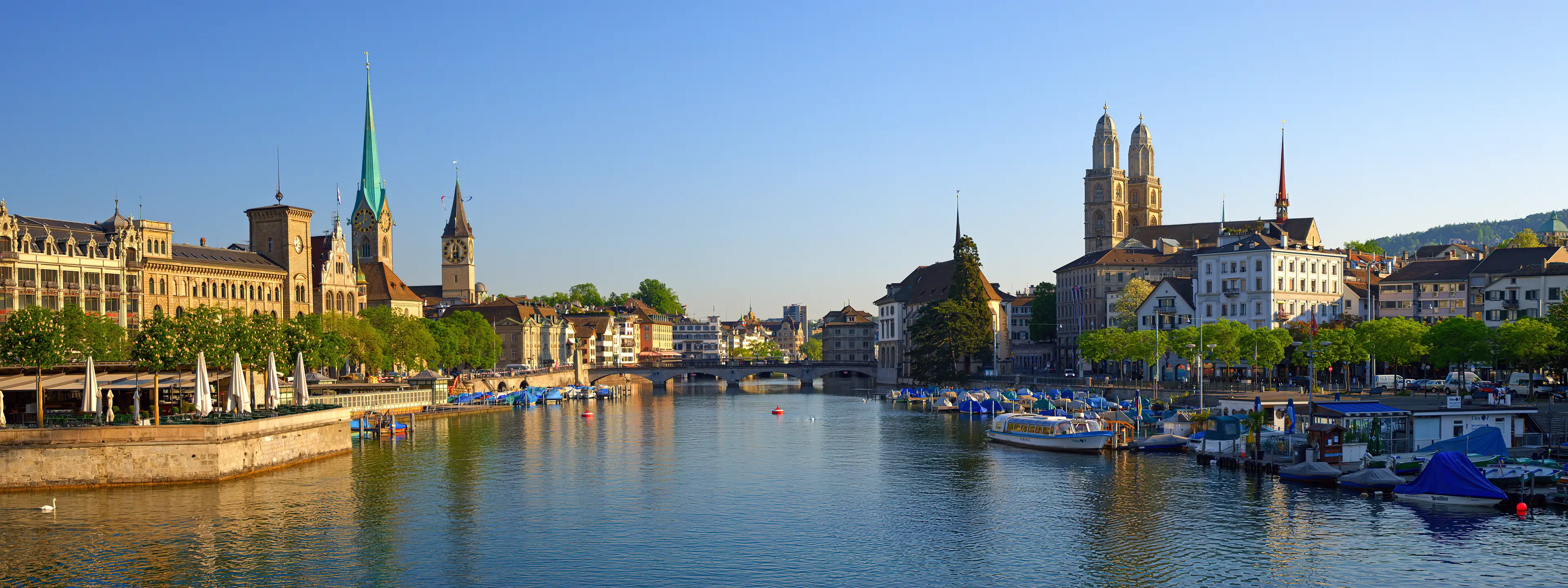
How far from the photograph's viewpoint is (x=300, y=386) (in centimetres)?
6856

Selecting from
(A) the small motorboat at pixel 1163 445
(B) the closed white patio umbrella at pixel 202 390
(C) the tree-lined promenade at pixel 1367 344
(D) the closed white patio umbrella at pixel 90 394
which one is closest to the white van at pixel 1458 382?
(C) the tree-lined promenade at pixel 1367 344

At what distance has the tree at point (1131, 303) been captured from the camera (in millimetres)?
136750

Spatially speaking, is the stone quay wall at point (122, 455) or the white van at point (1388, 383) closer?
the stone quay wall at point (122, 455)

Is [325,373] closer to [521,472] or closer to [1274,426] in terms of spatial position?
[521,472]

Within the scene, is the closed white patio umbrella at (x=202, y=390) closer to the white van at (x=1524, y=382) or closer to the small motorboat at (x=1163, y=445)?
the small motorboat at (x=1163, y=445)

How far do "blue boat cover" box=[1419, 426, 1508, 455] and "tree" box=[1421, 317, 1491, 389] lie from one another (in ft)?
96.6

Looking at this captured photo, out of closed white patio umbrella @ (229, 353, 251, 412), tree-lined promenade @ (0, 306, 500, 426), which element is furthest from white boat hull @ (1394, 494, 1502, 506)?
tree-lined promenade @ (0, 306, 500, 426)

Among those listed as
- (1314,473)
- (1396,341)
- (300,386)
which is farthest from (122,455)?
(1396,341)

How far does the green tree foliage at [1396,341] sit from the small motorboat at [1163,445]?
28.8 metres

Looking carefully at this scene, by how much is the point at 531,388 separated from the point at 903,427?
57622mm

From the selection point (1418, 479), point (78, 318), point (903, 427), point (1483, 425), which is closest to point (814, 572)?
point (1418, 479)

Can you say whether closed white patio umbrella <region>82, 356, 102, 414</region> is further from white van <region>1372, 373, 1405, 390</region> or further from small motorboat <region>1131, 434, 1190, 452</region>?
white van <region>1372, 373, 1405, 390</region>

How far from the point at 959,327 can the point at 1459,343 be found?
2454 inches

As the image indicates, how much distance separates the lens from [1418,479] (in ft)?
164
